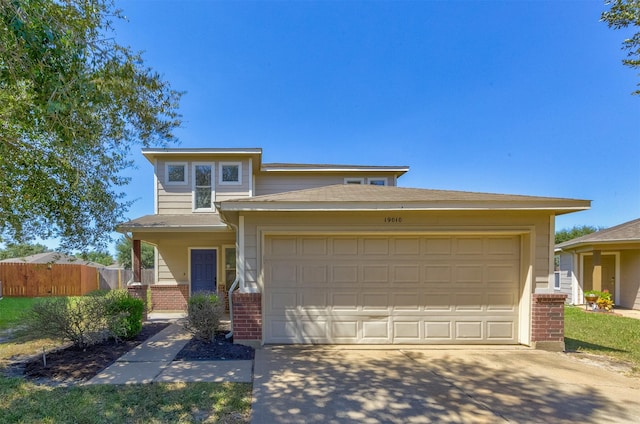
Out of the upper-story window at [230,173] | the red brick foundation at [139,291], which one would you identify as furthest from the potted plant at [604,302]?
the red brick foundation at [139,291]

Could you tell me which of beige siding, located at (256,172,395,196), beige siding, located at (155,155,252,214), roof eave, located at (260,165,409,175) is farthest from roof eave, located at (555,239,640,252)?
beige siding, located at (155,155,252,214)

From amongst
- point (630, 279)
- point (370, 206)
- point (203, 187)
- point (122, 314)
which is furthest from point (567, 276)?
point (122, 314)

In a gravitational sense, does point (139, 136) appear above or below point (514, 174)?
below

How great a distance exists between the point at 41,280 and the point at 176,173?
38.3ft

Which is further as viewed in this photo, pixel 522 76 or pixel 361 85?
pixel 361 85

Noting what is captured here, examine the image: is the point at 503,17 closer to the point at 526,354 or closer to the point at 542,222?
the point at 542,222

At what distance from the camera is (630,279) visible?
41.1 feet

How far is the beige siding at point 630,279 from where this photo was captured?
1215 cm

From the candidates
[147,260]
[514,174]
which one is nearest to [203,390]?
[514,174]

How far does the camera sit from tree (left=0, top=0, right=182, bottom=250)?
3.53 m

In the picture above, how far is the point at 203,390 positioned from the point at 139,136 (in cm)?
454

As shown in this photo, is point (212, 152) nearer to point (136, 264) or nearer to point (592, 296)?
point (136, 264)

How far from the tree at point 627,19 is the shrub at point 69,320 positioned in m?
13.3

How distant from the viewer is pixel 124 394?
390 cm
